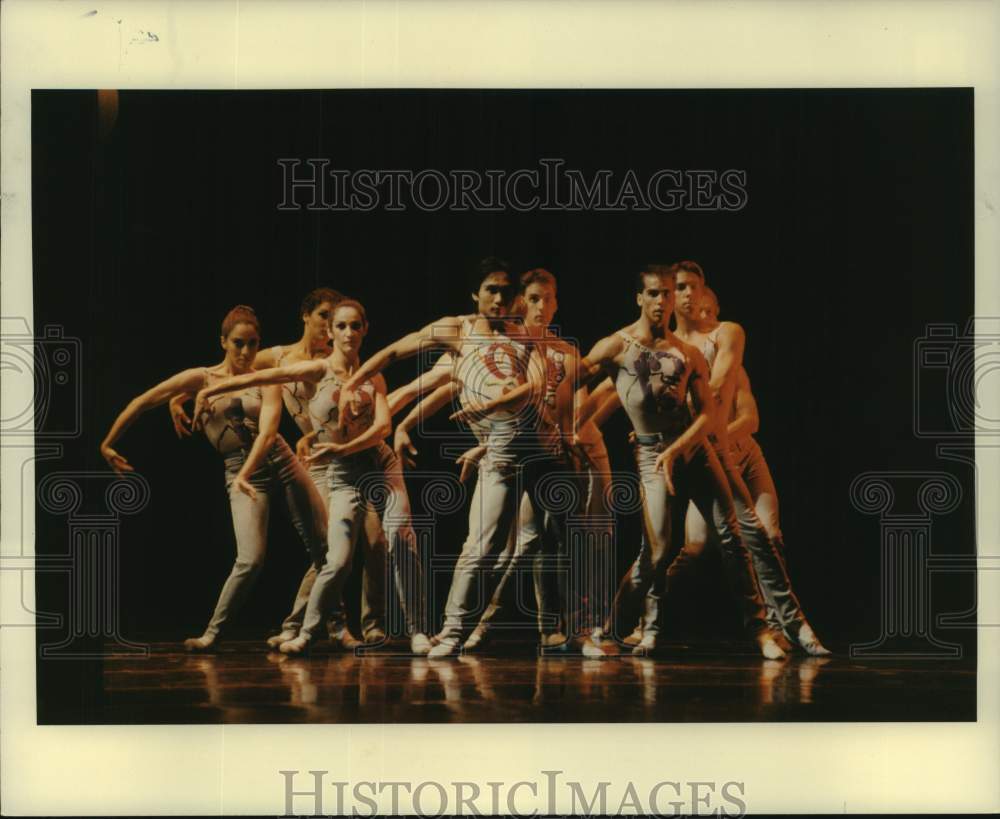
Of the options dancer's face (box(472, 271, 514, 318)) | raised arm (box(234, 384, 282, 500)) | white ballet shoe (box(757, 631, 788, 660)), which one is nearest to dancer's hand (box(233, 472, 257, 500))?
raised arm (box(234, 384, 282, 500))

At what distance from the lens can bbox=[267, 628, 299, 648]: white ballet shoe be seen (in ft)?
20.1

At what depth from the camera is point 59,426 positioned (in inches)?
242

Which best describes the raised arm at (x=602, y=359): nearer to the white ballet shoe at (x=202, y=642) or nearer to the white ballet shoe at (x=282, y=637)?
the white ballet shoe at (x=282, y=637)

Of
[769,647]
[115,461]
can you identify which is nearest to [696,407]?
[769,647]

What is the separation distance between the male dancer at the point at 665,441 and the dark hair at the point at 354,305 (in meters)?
0.97

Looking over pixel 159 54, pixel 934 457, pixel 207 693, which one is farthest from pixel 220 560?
pixel 934 457

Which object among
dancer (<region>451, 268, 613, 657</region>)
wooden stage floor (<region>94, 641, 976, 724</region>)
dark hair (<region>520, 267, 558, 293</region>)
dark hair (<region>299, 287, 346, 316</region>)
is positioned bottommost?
wooden stage floor (<region>94, 641, 976, 724</region>)

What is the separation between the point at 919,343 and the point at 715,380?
90 cm

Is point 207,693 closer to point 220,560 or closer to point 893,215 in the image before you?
point 220,560

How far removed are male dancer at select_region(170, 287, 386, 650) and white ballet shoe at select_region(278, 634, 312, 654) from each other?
0.09 feet

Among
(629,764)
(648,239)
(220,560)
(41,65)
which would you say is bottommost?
(629,764)

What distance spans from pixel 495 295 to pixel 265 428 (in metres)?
1.16

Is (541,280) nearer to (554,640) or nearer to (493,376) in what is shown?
(493,376)

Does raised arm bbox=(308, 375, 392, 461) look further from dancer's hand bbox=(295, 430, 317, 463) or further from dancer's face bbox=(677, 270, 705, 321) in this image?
dancer's face bbox=(677, 270, 705, 321)
